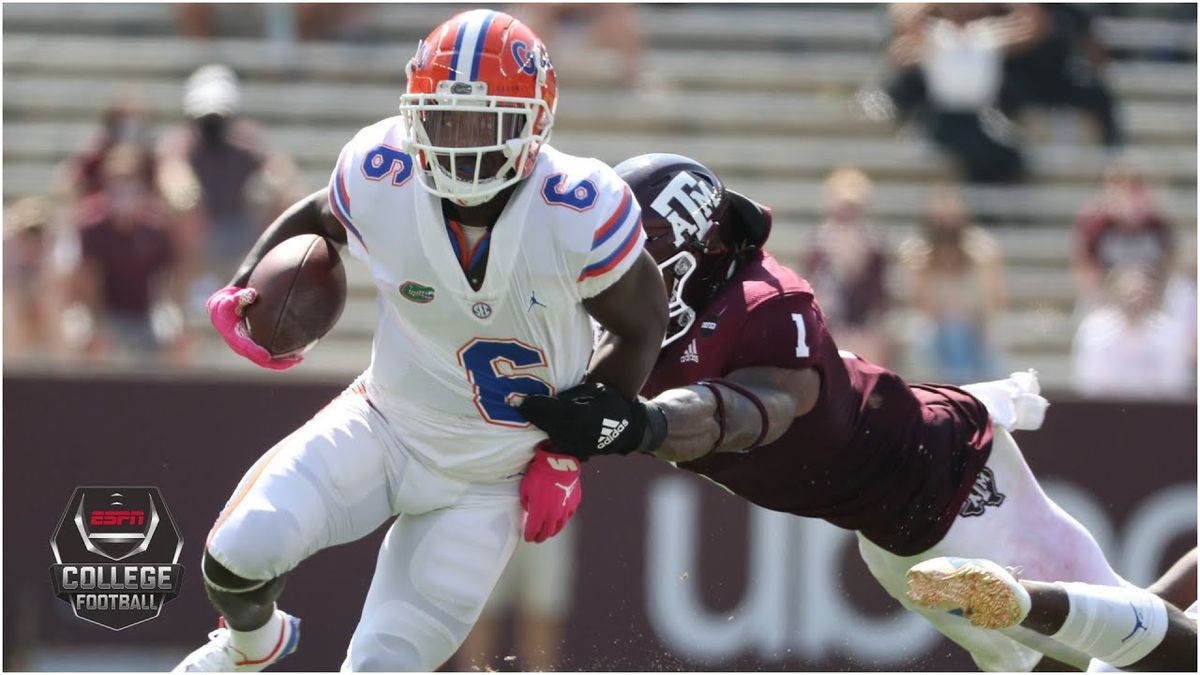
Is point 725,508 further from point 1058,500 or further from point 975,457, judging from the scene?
point 975,457

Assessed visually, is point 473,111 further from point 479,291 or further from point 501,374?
point 501,374

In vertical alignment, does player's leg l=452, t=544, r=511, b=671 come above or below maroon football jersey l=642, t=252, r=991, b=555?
below

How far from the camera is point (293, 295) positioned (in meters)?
4.42

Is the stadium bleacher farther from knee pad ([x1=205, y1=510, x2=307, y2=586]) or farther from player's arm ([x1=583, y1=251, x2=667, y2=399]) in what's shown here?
knee pad ([x1=205, y1=510, x2=307, y2=586])

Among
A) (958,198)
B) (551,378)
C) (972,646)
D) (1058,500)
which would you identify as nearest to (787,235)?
(958,198)

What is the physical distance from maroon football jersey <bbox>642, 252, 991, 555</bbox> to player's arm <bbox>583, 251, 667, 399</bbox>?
519 mm

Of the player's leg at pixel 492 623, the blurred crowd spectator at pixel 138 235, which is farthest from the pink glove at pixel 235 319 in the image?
the blurred crowd spectator at pixel 138 235

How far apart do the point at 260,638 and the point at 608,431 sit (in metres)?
1.17

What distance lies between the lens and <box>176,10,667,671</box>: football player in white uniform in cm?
413

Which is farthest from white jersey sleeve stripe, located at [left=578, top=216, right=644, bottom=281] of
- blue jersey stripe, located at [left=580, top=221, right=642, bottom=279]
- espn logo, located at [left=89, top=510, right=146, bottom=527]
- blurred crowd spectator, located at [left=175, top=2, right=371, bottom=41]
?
blurred crowd spectator, located at [left=175, top=2, right=371, bottom=41]

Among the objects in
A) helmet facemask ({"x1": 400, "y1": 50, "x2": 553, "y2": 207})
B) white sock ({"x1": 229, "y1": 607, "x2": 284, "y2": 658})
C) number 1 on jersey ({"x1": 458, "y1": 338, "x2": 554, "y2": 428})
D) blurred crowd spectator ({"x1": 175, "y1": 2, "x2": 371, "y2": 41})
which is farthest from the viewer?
blurred crowd spectator ({"x1": 175, "y1": 2, "x2": 371, "y2": 41})

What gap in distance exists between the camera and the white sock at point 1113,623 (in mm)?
4809

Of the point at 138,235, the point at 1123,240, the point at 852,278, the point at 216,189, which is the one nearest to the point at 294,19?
the point at 216,189

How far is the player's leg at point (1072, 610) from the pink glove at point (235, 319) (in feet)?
5.82
